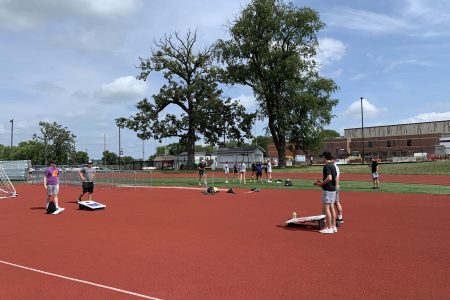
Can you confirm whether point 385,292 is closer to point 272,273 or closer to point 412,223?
point 272,273

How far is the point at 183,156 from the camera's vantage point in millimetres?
83312

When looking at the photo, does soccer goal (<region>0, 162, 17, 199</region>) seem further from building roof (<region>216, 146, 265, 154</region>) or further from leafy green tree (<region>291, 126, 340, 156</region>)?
building roof (<region>216, 146, 265, 154</region>)

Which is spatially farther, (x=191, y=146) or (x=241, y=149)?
(x=241, y=149)

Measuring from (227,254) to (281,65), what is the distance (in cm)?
4603

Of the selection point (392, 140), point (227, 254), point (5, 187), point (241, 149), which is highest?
point (392, 140)

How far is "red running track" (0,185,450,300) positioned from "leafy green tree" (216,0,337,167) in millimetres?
38068

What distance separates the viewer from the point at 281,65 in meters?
52.7

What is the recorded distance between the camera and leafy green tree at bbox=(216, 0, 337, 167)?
5338cm

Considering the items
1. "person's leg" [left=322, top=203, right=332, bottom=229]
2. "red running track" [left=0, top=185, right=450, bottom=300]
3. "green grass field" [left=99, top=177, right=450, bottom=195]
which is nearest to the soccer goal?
"green grass field" [left=99, top=177, right=450, bottom=195]

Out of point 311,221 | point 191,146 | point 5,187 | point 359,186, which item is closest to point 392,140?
point 191,146

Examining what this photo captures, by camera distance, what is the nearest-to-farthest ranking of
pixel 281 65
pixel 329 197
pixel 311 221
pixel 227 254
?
pixel 227 254 → pixel 329 197 → pixel 311 221 → pixel 281 65

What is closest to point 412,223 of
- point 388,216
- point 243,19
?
point 388,216

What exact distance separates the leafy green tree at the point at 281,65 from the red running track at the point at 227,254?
125 ft

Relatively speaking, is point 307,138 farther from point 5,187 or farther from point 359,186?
point 5,187
